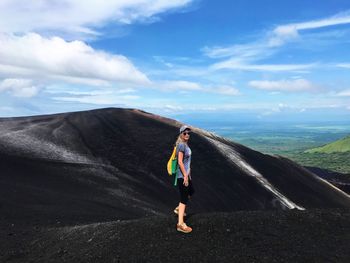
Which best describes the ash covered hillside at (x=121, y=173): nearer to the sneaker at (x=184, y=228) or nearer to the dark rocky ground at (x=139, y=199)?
the dark rocky ground at (x=139, y=199)

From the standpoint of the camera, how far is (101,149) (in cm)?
4538

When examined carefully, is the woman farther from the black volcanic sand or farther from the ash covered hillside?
the ash covered hillside

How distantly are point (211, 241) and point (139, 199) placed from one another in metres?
19.4

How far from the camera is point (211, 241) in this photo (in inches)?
566

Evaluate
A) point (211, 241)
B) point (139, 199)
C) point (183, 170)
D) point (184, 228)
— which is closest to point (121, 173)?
point (139, 199)

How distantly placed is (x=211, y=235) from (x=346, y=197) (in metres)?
43.5

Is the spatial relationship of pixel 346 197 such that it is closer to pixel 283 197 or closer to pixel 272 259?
pixel 283 197

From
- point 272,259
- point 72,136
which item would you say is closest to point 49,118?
point 72,136

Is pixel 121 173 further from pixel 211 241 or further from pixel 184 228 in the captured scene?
pixel 211 241

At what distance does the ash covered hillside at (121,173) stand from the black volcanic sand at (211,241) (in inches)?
297

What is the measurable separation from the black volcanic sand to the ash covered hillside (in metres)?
7.53

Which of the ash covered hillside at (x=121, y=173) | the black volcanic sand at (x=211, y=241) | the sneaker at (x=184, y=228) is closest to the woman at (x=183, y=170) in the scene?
the sneaker at (x=184, y=228)

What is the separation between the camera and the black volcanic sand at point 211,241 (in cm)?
1370

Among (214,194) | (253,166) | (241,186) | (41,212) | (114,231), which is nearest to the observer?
(114,231)
